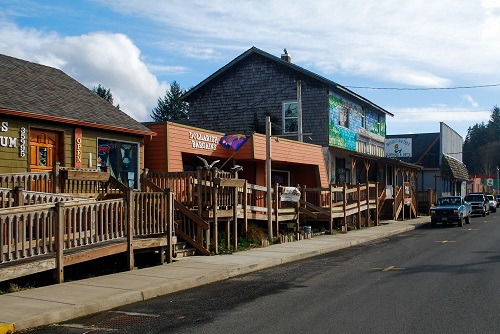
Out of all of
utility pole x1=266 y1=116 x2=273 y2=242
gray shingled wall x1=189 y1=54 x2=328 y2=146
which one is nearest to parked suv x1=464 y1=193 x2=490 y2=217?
gray shingled wall x1=189 y1=54 x2=328 y2=146

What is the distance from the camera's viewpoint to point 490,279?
11.8 meters

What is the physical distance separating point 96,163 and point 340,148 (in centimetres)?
1782

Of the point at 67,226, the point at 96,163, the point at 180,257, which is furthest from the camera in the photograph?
the point at 96,163

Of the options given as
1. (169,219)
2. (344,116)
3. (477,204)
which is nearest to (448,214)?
(344,116)

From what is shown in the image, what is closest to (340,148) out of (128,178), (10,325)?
(128,178)

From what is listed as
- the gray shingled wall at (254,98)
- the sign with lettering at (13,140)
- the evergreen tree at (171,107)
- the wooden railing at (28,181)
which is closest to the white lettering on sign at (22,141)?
the sign with lettering at (13,140)

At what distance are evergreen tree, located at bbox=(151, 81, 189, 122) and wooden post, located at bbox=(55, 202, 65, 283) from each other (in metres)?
73.2

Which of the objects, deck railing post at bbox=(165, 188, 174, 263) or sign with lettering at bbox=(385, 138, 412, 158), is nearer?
deck railing post at bbox=(165, 188, 174, 263)

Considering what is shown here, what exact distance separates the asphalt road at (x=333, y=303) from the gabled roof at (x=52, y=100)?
6894 mm

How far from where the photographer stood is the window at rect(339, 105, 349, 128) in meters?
34.1

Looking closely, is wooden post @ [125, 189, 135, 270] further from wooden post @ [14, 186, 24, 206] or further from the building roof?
the building roof

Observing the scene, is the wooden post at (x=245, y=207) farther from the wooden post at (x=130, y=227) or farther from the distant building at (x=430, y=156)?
the distant building at (x=430, y=156)

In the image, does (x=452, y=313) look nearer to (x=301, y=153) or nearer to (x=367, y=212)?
(x=301, y=153)

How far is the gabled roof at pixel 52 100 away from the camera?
1555 cm
